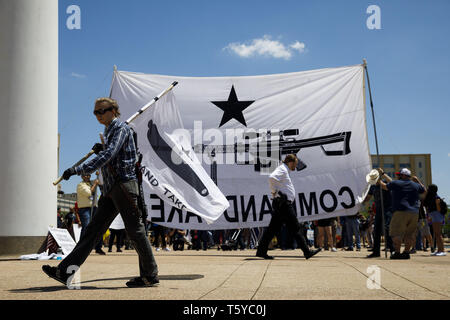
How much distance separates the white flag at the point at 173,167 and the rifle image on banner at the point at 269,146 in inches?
23.6

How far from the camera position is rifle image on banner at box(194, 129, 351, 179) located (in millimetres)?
11109

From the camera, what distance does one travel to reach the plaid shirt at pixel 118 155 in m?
4.45

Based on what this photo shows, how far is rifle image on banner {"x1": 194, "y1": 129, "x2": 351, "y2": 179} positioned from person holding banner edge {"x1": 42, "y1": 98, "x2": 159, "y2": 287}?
679cm

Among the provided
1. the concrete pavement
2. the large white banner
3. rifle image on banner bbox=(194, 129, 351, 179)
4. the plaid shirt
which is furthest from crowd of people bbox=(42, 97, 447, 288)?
the large white banner

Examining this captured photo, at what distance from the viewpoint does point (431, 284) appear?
15.8ft

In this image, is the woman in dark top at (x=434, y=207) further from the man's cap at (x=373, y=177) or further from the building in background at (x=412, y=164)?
the building in background at (x=412, y=164)

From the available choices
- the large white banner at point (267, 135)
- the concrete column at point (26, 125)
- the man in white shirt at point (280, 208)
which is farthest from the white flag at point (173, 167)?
the concrete column at point (26, 125)

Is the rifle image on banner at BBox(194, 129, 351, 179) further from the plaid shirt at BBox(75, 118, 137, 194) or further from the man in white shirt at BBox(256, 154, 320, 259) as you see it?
the plaid shirt at BBox(75, 118, 137, 194)

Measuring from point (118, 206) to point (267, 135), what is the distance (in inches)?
285

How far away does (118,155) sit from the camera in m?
4.59

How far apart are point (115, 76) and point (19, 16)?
10.0ft

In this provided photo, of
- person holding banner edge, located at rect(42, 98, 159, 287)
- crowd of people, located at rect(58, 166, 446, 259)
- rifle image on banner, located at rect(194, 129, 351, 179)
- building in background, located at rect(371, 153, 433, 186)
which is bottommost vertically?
crowd of people, located at rect(58, 166, 446, 259)

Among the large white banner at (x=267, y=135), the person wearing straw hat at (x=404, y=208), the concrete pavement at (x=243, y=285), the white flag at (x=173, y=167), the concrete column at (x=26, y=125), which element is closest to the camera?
the concrete pavement at (x=243, y=285)
